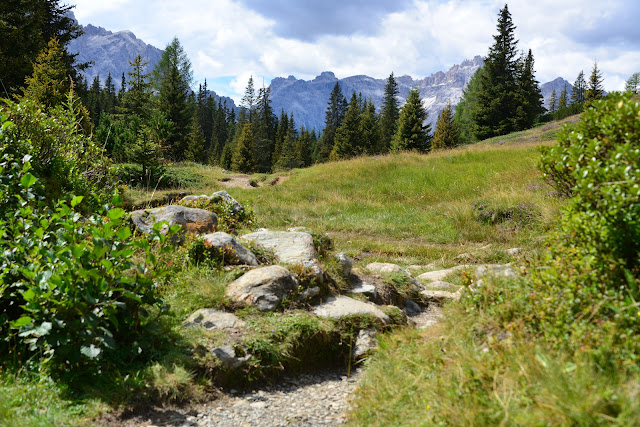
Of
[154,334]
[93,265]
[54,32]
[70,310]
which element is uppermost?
[54,32]

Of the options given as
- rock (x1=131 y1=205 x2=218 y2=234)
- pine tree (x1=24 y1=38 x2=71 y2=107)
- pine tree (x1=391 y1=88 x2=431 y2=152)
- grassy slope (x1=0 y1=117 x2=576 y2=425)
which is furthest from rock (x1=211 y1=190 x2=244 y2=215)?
pine tree (x1=391 y1=88 x2=431 y2=152)

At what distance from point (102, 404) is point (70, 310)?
71 cm

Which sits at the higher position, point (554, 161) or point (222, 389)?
point (554, 161)

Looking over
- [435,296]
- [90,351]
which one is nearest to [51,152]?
[90,351]

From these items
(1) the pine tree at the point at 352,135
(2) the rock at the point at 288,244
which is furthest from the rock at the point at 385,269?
(1) the pine tree at the point at 352,135

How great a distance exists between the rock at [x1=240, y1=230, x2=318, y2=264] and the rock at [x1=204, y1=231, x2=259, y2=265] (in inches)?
16.1

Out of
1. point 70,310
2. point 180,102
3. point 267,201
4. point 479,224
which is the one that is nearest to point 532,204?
point 479,224

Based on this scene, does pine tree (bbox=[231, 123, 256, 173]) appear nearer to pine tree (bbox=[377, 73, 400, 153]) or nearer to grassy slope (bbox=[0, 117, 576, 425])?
grassy slope (bbox=[0, 117, 576, 425])

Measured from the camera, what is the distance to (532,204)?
31.6 ft

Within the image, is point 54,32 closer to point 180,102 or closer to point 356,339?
point 180,102

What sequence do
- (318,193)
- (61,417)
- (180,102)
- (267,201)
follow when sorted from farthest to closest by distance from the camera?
(180,102) < (318,193) < (267,201) < (61,417)

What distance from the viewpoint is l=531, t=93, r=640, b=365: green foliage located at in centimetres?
215

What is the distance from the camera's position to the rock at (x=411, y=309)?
17.1ft

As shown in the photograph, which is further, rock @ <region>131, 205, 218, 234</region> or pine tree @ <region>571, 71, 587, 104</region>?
pine tree @ <region>571, 71, 587, 104</region>
